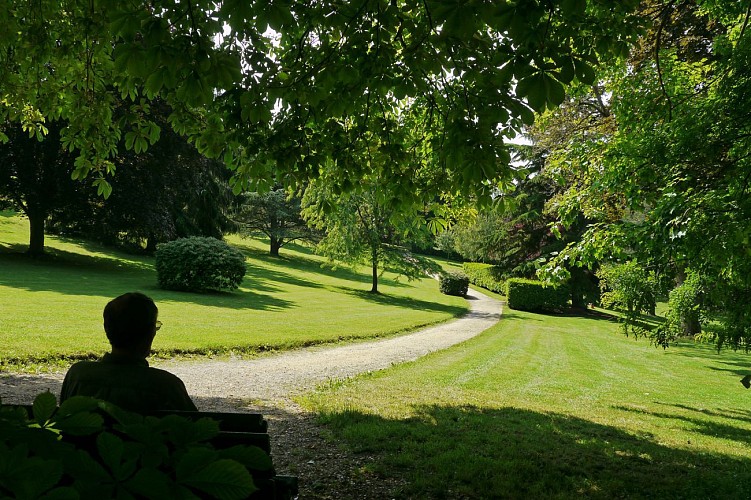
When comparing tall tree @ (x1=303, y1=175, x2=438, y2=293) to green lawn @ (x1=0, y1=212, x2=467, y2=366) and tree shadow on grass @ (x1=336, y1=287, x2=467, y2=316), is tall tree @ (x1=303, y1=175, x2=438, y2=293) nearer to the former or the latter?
tree shadow on grass @ (x1=336, y1=287, x2=467, y2=316)

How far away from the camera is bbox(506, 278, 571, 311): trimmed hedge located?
29.8 metres

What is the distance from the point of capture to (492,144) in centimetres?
332

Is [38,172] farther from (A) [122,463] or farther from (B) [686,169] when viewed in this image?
(A) [122,463]

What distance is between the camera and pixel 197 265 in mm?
19344

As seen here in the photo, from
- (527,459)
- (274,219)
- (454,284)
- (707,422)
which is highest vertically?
(274,219)

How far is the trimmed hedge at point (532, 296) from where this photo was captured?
29750mm

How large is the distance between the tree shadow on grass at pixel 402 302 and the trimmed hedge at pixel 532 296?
480 centimetres

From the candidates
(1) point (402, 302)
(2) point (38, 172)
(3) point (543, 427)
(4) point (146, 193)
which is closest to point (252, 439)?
(3) point (543, 427)

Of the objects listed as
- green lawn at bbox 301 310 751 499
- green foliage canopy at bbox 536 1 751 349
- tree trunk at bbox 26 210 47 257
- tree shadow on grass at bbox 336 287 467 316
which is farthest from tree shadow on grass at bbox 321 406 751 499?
tree trunk at bbox 26 210 47 257

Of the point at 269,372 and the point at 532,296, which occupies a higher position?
the point at 532,296

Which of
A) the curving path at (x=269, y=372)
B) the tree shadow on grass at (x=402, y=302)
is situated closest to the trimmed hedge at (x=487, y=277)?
the tree shadow on grass at (x=402, y=302)

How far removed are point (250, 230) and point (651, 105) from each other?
1590 inches

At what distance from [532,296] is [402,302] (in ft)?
29.7

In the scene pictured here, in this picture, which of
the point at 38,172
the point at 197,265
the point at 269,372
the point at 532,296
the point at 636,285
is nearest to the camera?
the point at 636,285
